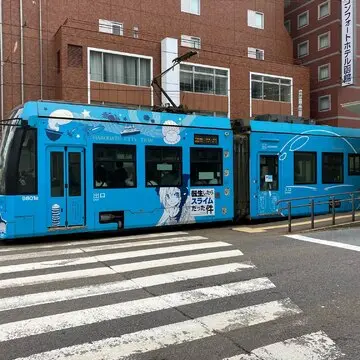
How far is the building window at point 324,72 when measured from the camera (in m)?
43.4

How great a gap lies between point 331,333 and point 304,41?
151 feet

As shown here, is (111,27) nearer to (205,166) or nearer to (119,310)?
(205,166)

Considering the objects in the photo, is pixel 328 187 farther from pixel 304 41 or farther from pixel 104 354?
pixel 304 41

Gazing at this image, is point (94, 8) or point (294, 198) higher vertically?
point (94, 8)

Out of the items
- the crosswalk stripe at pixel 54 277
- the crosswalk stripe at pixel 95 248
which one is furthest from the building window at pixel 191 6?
the crosswalk stripe at pixel 54 277

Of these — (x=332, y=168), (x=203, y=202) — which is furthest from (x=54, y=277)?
(x=332, y=168)

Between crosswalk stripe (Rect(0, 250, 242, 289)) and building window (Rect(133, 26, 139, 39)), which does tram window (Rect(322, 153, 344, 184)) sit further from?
building window (Rect(133, 26, 139, 39))

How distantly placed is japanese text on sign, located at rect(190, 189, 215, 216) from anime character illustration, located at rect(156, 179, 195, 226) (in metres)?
0.18

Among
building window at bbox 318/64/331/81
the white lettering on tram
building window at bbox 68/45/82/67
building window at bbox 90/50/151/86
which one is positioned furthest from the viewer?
building window at bbox 318/64/331/81

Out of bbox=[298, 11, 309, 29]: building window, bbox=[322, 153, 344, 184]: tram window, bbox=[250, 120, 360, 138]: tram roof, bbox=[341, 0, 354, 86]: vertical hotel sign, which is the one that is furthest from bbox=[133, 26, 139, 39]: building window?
bbox=[298, 11, 309, 29]: building window

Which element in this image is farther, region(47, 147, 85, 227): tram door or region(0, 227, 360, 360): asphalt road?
region(47, 147, 85, 227): tram door

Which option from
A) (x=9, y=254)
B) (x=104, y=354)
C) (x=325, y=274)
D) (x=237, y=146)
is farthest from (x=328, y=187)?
(x=104, y=354)

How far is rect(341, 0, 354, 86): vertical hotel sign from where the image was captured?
126 ft

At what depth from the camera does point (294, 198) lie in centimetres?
1499
